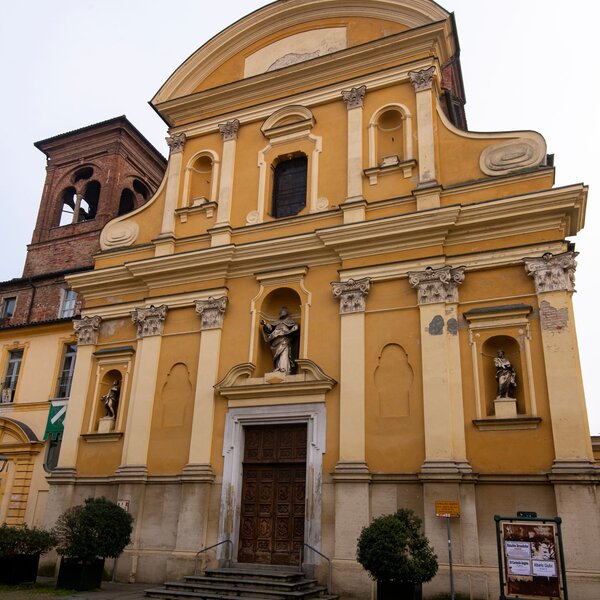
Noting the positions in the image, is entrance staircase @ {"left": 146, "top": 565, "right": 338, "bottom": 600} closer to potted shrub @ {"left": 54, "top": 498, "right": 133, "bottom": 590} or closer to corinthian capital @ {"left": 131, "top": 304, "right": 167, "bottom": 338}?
potted shrub @ {"left": 54, "top": 498, "right": 133, "bottom": 590}

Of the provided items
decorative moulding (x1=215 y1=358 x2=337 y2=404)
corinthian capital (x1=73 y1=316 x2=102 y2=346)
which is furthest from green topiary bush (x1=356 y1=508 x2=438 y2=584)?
corinthian capital (x1=73 y1=316 x2=102 y2=346)

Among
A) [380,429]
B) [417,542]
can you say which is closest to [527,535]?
[417,542]

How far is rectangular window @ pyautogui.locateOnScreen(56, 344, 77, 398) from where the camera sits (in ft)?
65.7

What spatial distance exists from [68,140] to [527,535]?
81.5ft

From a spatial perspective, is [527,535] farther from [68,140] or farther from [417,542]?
[68,140]

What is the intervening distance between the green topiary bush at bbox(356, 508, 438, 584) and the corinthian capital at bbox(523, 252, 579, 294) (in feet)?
17.3

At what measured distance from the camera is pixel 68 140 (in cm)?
2720

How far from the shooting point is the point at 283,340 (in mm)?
14469

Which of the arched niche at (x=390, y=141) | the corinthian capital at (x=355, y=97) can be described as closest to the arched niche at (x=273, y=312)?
the arched niche at (x=390, y=141)

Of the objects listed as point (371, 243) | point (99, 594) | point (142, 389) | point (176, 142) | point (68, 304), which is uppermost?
point (176, 142)

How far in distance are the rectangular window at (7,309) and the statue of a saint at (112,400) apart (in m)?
9.72

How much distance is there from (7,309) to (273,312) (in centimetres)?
1363

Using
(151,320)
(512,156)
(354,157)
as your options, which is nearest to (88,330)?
(151,320)

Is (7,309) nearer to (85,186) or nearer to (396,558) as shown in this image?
(85,186)
